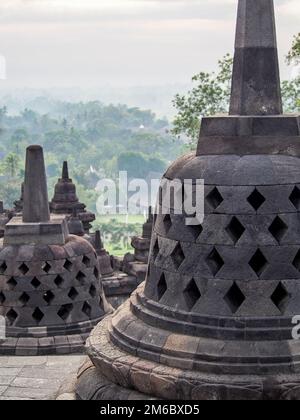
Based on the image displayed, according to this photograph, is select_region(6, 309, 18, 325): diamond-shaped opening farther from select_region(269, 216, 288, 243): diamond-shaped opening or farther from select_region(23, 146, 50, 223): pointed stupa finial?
select_region(269, 216, 288, 243): diamond-shaped opening

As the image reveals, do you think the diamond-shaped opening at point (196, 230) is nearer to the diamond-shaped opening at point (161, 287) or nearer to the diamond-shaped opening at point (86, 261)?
the diamond-shaped opening at point (161, 287)

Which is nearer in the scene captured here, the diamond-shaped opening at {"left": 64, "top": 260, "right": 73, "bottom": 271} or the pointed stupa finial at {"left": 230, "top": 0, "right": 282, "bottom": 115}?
the pointed stupa finial at {"left": 230, "top": 0, "right": 282, "bottom": 115}

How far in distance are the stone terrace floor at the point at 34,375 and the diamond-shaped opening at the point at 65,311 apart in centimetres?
86

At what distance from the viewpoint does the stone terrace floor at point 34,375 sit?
28.1 ft

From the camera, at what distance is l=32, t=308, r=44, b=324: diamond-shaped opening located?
457 inches

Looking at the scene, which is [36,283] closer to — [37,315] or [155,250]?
[37,315]

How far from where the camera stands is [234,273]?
652 centimetres

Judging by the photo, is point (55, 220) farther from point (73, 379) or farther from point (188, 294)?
point (188, 294)

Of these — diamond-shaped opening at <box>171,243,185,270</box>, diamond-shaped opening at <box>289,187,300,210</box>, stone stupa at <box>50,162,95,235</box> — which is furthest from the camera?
stone stupa at <box>50,162,95,235</box>

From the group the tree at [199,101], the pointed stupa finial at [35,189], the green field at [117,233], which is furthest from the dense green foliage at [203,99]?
the green field at [117,233]

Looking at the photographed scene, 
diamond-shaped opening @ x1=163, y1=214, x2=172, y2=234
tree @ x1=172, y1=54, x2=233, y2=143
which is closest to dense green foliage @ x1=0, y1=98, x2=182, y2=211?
tree @ x1=172, y1=54, x2=233, y2=143

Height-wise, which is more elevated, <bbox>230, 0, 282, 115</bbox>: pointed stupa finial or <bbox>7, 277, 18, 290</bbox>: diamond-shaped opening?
<bbox>230, 0, 282, 115</bbox>: pointed stupa finial

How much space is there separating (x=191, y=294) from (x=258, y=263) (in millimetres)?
584
